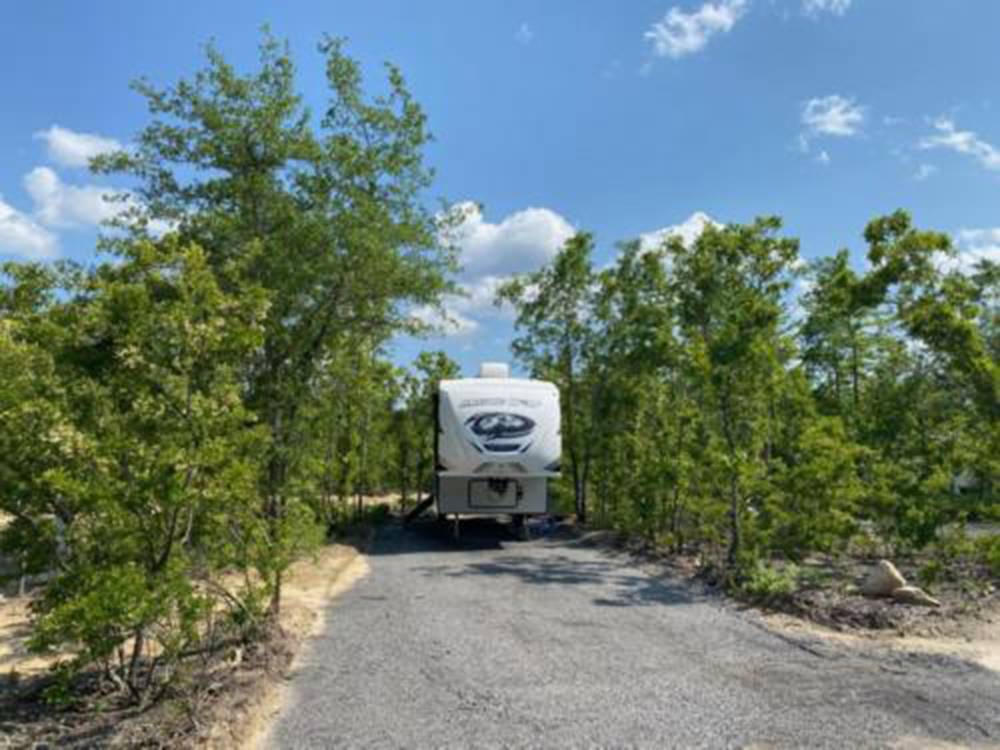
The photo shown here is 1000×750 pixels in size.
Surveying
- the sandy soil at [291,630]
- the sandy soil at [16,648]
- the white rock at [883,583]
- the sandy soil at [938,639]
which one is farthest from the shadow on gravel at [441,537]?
the sandy soil at [938,639]

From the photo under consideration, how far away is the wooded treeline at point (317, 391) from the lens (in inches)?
210

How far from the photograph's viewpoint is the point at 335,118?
9.28m

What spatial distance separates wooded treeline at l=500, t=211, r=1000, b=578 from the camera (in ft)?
34.0

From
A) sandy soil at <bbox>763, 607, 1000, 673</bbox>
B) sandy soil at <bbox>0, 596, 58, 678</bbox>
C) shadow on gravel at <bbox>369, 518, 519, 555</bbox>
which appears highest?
shadow on gravel at <bbox>369, 518, 519, 555</bbox>

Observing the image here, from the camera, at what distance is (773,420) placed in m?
12.4

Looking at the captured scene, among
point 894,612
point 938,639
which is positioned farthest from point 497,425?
point 938,639

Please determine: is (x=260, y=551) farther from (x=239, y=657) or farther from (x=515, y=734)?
(x=515, y=734)

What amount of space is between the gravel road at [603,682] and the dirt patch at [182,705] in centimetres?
21

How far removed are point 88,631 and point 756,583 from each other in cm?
724

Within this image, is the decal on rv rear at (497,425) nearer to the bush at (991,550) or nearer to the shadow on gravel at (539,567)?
the shadow on gravel at (539,567)

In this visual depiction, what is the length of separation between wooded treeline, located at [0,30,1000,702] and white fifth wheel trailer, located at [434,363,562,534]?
67.5 inches

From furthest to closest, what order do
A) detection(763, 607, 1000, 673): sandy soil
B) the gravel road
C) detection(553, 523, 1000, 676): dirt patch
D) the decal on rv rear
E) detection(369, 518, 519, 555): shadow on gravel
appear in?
detection(369, 518, 519, 555): shadow on gravel
the decal on rv rear
detection(553, 523, 1000, 676): dirt patch
detection(763, 607, 1000, 673): sandy soil
the gravel road

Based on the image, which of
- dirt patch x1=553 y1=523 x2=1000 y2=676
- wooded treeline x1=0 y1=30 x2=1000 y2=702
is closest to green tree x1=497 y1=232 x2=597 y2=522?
wooded treeline x1=0 y1=30 x2=1000 y2=702

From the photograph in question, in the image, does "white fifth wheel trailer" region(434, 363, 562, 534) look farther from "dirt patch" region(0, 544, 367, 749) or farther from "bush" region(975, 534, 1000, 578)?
"bush" region(975, 534, 1000, 578)
